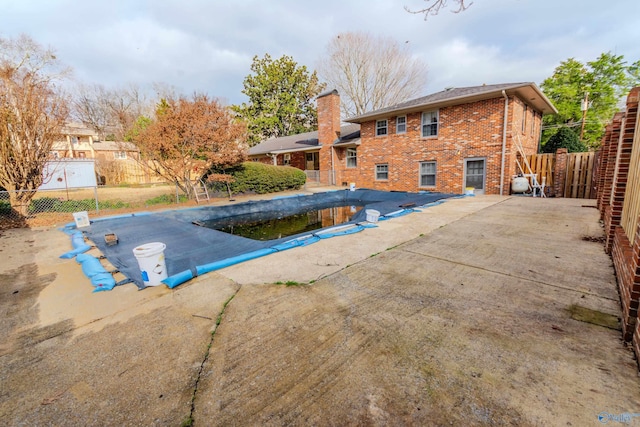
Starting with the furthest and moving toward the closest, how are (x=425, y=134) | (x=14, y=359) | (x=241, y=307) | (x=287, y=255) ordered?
(x=425, y=134) → (x=287, y=255) → (x=241, y=307) → (x=14, y=359)

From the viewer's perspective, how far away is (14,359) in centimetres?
214

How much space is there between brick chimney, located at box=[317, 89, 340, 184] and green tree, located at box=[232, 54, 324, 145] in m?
12.2

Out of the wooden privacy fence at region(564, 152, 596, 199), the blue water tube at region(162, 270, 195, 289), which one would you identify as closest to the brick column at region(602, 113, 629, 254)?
the wooden privacy fence at region(564, 152, 596, 199)

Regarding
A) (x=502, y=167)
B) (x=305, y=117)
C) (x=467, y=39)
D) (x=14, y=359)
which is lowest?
(x=14, y=359)

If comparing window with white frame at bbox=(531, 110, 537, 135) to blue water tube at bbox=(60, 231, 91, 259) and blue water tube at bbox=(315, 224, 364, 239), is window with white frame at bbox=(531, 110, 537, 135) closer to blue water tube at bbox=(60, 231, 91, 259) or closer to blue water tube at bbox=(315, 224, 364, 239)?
blue water tube at bbox=(315, 224, 364, 239)

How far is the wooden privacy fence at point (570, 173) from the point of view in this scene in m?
9.79

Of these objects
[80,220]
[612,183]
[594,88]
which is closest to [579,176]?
[612,183]

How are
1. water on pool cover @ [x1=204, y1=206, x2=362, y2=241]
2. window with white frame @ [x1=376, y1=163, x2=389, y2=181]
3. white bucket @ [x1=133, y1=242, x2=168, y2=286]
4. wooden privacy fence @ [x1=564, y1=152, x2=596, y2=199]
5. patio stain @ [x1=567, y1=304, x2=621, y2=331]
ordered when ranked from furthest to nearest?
window with white frame @ [x1=376, y1=163, x2=389, y2=181]
wooden privacy fence @ [x1=564, y1=152, x2=596, y2=199]
water on pool cover @ [x1=204, y1=206, x2=362, y2=241]
white bucket @ [x1=133, y1=242, x2=168, y2=286]
patio stain @ [x1=567, y1=304, x2=621, y2=331]

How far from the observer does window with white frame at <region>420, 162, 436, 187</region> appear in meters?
13.3

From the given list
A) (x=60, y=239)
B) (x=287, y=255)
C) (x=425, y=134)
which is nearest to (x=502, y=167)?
(x=425, y=134)

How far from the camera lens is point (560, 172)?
33.7 ft

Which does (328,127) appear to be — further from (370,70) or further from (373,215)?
(373,215)

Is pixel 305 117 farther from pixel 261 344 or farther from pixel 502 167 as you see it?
pixel 261 344

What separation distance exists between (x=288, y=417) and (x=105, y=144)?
37175 mm
